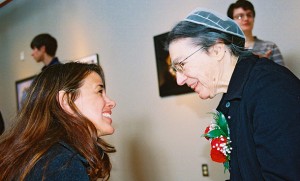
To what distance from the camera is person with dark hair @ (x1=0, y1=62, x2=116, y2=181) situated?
1.03 m

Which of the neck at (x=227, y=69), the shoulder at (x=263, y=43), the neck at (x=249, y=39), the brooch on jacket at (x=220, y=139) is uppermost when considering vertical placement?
the neck at (x=249, y=39)

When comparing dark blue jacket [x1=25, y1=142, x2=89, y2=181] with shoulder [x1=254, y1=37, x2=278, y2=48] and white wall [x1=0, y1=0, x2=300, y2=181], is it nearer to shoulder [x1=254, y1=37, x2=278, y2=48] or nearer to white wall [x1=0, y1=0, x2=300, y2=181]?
shoulder [x1=254, y1=37, x2=278, y2=48]

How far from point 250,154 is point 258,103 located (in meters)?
0.19

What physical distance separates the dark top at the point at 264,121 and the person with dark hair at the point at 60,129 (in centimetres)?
55

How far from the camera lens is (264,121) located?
1.00 m

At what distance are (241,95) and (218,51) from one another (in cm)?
25

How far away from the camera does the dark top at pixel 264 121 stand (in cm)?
96

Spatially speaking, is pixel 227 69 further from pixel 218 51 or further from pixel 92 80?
pixel 92 80

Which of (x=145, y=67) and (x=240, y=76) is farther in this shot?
(x=145, y=67)

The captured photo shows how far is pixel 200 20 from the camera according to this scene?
129 cm

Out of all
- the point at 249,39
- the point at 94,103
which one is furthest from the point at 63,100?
the point at 249,39

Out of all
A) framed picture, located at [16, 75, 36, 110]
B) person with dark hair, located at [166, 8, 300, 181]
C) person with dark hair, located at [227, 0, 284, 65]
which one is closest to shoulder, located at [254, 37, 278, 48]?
person with dark hair, located at [227, 0, 284, 65]

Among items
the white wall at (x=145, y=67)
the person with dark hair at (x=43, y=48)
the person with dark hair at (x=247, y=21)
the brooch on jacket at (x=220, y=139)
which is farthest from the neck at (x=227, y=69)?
the person with dark hair at (x=43, y=48)

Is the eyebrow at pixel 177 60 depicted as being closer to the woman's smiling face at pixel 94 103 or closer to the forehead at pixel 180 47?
the forehead at pixel 180 47
